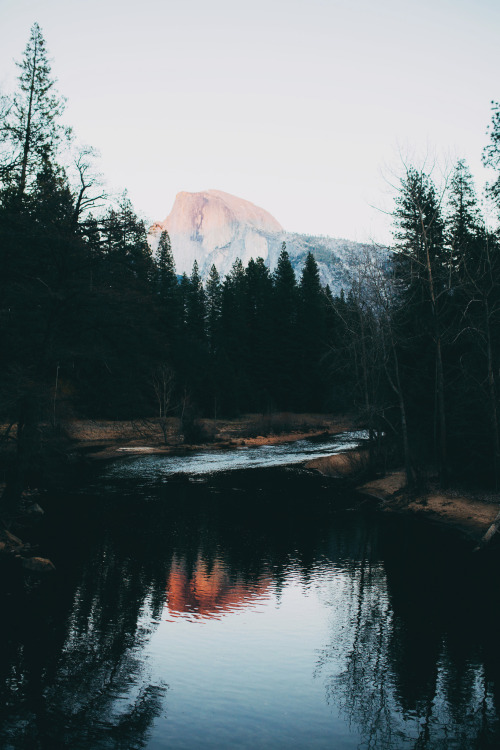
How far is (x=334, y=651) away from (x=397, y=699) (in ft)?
7.10

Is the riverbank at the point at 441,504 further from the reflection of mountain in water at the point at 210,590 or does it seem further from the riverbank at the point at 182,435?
the riverbank at the point at 182,435

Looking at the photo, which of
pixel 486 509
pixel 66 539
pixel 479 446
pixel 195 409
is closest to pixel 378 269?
pixel 479 446

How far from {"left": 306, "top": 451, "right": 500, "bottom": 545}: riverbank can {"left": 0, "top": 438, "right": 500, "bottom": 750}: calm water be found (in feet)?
4.78

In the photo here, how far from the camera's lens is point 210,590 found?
14.7 metres

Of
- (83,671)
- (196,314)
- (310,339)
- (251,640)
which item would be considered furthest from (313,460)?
(196,314)

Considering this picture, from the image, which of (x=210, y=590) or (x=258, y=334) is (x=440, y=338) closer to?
(x=210, y=590)

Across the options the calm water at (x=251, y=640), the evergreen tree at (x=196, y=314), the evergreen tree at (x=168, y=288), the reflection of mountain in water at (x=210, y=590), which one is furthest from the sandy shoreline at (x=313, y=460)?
the evergreen tree at (x=196, y=314)

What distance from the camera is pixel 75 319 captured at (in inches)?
787

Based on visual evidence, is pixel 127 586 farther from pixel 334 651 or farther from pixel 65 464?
pixel 65 464

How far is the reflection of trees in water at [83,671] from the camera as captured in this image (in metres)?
8.25

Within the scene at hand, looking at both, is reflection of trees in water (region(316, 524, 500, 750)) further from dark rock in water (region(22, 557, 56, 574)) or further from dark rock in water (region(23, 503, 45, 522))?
dark rock in water (region(23, 503, 45, 522))

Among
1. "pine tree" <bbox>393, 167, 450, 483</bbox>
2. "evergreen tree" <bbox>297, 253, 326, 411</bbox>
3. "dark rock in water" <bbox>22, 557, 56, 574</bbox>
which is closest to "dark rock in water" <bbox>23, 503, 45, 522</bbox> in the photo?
"dark rock in water" <bbox>22, 557, 56, 574</bbox>

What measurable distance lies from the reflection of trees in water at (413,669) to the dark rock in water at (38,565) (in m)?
8.05

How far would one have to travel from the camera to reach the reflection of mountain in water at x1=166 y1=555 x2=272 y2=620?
13.6 meters
